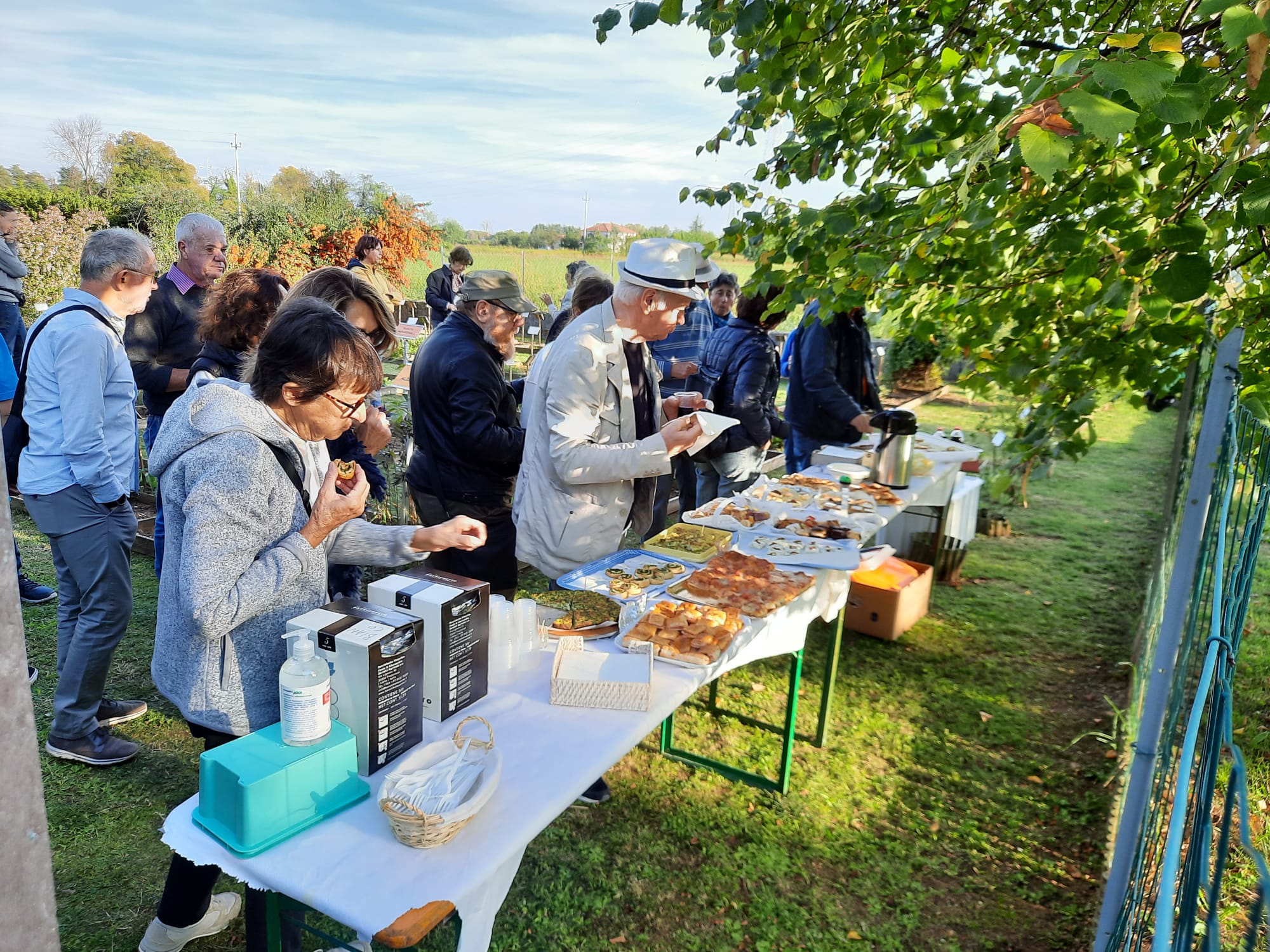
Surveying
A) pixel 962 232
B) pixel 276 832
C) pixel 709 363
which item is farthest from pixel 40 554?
pixel 962 232

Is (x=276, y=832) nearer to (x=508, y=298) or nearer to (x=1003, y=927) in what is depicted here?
(x=508, y=298)

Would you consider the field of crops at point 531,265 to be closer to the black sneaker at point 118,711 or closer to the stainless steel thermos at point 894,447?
the stainless steel thermos at point 894,447

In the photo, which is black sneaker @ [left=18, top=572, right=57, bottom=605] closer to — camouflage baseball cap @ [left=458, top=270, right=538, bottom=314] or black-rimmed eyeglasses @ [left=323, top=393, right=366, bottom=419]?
camouflage baseball cap @ [left=458, top=270, right=538, bottom=314]

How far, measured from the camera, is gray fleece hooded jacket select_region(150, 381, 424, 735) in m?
1.65

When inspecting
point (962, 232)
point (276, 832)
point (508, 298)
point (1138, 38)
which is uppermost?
point (1138, 38)

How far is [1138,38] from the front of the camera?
1539 millimetres

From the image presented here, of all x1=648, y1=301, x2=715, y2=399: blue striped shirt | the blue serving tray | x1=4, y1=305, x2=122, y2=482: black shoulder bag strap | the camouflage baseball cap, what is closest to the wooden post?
the blue serving tray

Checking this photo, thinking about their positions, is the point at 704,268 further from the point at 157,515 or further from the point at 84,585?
the point at 84,585

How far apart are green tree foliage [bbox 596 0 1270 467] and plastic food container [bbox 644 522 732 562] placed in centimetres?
98

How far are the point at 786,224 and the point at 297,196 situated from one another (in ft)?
56.4

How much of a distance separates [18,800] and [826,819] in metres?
3.08

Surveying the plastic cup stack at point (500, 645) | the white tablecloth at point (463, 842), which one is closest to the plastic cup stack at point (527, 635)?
the plastic cup stack at point (500, 645)

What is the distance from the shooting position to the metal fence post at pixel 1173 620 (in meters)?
1.94

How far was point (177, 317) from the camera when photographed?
3.99 meters
